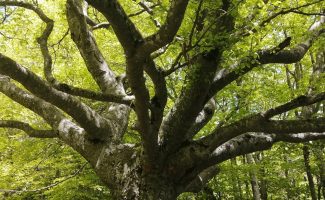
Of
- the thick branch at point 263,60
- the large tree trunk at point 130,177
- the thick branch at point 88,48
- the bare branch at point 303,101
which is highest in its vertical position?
the thick branch at point 88,48

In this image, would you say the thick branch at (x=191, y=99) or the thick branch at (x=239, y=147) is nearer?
the thick branch at (x=191, y=99)

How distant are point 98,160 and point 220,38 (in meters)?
2.88

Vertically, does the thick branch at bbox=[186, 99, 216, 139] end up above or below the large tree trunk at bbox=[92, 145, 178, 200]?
above

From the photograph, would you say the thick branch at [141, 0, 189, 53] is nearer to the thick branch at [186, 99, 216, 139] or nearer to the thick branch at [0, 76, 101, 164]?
the thick branch at [0, 76, 101, 164]

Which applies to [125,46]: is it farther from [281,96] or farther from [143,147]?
[281,96]

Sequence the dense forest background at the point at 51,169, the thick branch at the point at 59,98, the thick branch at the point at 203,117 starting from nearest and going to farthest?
the thick branch at the point at 59,98 → the thick branch at the point at 203,117 → the dense forest background at the point at 51,169

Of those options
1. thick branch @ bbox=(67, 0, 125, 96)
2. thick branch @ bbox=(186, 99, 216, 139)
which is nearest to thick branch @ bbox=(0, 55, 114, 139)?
thick branch @ bbox=(67, 0, 125, 96)

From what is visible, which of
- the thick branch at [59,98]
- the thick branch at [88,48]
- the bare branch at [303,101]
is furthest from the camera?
the thick branch at [88,48]

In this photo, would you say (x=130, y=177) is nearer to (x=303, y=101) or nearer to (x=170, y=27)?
(x=170, y=27)

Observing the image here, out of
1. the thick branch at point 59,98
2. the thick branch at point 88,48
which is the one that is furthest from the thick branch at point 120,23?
the thick branch at point 88,48

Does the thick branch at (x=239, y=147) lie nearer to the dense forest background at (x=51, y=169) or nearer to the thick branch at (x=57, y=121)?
the thick branch at (x=57, y=121)

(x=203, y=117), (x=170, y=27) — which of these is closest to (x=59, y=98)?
(x=170, y=27)

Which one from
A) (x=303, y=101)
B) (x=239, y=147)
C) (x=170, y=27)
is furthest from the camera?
(x=239, y=147)

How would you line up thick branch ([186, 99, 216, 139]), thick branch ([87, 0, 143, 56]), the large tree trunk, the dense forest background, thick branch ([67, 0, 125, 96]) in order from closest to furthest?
thick branch ([87, 0, 143, 56]) < the large tree trunk < thick branch ([67, 0, 125, 96]) < thick branch ([186, 99, 216, 139]) < the dense forest background
